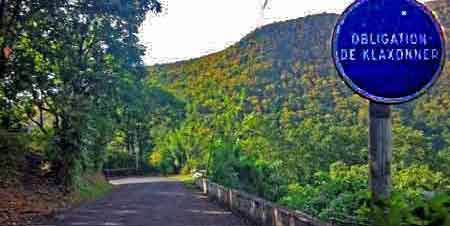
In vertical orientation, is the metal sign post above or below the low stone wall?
above

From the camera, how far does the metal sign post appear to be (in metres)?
3.06

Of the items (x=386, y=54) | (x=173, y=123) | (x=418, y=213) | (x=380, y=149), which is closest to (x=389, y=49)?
(x=386, y=54)

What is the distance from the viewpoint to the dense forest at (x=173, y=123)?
14234 mm

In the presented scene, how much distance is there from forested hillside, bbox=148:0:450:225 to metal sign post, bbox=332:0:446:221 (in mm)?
→ 579

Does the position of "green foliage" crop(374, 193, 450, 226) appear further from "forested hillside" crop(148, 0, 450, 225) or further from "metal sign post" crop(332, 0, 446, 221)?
"forested hillside" crop(148, 0, 450, 225)

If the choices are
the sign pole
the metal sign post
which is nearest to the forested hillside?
the sign pole

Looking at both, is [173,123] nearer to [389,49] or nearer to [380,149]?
[380,149]

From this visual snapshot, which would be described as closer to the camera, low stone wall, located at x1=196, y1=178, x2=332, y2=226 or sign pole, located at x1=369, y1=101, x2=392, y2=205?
sign pole, located at x1=369, y1=101, x2=392, y2=205

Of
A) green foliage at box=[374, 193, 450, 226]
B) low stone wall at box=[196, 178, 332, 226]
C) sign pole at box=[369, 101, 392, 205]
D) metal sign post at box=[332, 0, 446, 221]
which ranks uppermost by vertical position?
metal sign post at box=[332, 0, 446, 221]

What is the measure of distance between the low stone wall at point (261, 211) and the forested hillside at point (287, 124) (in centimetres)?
145

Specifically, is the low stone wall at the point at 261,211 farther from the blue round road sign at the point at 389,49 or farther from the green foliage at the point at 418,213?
the green foliage at the point at 418,213

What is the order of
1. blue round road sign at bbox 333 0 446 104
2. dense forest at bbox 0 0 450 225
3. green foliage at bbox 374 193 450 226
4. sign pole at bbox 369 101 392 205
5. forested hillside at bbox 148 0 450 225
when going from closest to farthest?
green foliage at bbox 374 193 450 226
blue round road sign at bbox 333 0 446 104
sign pole at bbox 369 101 392 205
dense forest at bbox 0 0 450 225
forested hillside at bbox 148 0 450 225

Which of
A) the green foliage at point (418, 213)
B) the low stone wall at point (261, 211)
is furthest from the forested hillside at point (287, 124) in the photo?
the low stone wall at point (261, 211)

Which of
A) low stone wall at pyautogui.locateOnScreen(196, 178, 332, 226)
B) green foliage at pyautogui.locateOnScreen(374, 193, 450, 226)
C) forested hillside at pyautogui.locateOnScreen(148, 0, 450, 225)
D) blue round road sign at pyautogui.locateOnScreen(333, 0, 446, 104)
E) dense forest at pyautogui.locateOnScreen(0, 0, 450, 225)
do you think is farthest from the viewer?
forested hillside at pyautogui.locateOnScreen(148, 0, 450, 225)
